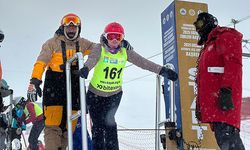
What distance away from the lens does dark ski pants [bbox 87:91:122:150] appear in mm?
4414

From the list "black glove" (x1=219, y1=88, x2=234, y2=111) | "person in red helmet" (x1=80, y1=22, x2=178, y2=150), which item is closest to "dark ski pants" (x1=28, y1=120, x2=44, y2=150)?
"person in red helmet" (x1=80, y1=22, x2=178, y2=150)

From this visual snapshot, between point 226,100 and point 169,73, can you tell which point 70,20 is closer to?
Result: point 169,73

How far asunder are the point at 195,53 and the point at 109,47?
194 centimetres

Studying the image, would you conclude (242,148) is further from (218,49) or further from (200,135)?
(200,135)

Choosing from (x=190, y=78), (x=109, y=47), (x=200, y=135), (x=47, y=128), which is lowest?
(x=200, y=135)

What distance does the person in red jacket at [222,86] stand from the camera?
11.5ft

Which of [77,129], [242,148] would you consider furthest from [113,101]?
[242,148]

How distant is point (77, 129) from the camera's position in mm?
4148

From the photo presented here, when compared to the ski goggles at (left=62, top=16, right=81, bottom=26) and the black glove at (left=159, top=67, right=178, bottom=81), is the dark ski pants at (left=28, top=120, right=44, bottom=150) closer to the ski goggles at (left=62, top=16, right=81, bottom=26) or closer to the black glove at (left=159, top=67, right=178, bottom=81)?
the ski goggles at (left=62, top=16, right=81, bottom=26)

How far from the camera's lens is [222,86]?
3516 mm

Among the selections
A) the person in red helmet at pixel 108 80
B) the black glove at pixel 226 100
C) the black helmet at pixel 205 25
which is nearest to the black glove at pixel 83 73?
the person in red helmet at pixel 108 80

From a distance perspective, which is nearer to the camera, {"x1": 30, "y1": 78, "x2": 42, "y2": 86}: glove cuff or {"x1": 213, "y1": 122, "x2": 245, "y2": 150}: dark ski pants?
{"x1": 213, "y1": 122, "x2": 245, "y2": 150}: dark ski pants

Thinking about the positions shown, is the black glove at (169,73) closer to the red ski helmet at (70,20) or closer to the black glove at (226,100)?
the black glove at (226,100)

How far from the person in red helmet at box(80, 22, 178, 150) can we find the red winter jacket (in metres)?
0.52
